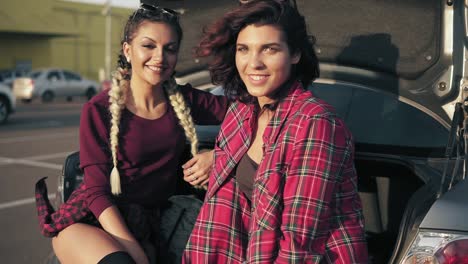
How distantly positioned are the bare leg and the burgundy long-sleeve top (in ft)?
0.28

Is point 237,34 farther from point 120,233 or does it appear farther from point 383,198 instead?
point 383,198

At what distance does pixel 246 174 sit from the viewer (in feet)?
7.64

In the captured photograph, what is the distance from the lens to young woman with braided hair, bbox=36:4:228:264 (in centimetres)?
247

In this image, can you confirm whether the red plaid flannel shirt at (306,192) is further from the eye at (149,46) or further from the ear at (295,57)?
the eye at (149,46)

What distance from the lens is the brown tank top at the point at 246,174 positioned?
2312 millimetres

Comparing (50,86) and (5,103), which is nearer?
(5,103)

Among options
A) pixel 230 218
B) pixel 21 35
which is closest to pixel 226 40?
pixel 230 218

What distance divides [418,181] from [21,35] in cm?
4015

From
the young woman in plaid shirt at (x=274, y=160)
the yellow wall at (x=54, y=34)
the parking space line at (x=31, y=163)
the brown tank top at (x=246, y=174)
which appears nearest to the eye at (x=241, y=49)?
the young woman in plaid shirt at (x=274, y=160)

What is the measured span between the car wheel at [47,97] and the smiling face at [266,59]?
26103 millimetres

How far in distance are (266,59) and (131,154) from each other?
751mm

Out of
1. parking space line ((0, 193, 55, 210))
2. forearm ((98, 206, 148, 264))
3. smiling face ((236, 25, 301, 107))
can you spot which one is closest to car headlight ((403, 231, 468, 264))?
smiling face ((236, 25, 301, 107))

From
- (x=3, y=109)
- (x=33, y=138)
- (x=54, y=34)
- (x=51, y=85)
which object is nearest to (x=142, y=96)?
(x=33, y=138)

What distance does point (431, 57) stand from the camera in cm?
279
